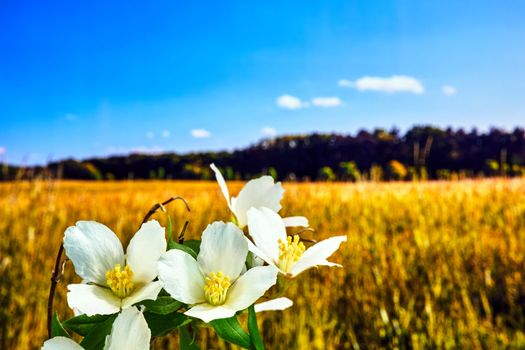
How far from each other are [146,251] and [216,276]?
8 centimetres

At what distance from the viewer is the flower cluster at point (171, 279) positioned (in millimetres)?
482

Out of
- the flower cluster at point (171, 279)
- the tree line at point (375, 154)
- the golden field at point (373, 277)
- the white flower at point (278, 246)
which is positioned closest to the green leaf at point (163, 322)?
the flower cluster at point (171, 279)

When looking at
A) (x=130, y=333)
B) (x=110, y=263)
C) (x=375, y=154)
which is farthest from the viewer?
(x=375, y=154)

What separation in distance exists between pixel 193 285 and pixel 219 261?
0.04m

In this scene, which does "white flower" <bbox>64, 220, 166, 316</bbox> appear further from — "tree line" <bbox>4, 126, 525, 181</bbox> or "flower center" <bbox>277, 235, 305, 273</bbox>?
"tree line" <bbox>4, 126, 525, 181</bbox>

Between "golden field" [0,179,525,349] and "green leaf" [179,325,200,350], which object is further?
"golden field" [0,179,525,349]

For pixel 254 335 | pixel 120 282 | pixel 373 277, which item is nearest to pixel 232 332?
pixel 254 335

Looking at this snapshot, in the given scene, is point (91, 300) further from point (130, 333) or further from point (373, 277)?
point (373, 277)

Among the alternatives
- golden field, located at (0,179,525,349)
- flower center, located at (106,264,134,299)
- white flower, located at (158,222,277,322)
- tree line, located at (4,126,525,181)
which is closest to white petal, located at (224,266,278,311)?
white flower, located at (158,222,277,322)

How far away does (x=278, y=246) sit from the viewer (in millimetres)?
582

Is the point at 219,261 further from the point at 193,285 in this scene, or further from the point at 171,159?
the point at 171,159

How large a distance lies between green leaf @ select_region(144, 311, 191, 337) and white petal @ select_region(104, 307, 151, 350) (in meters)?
0.05

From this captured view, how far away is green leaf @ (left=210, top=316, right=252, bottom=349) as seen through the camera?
479mm

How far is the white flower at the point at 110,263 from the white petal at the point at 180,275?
0.08 ft
